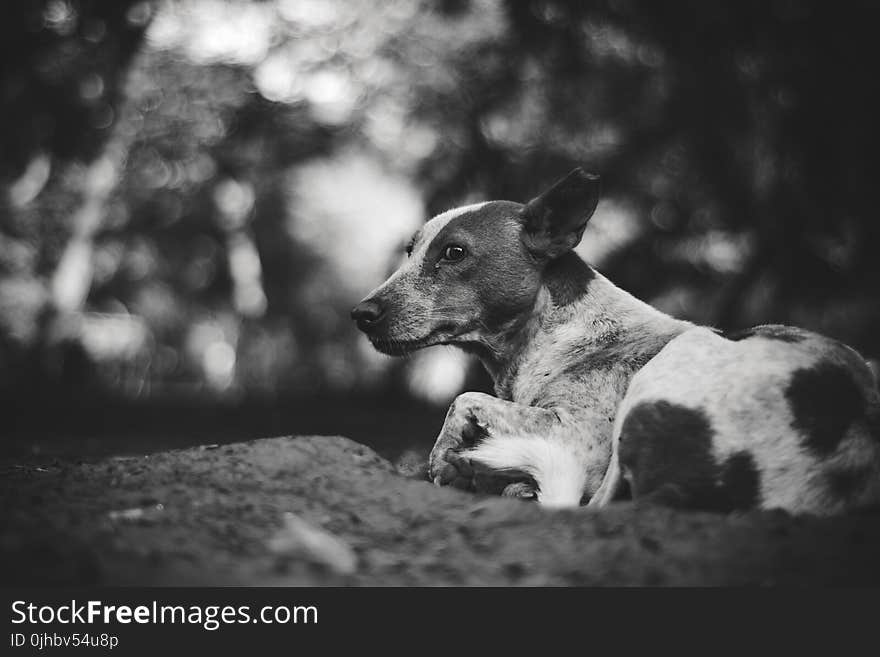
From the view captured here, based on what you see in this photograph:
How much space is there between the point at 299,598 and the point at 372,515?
88cm

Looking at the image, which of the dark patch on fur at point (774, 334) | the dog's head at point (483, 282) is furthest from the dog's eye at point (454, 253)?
the dark patch on fur at point (774, 334)

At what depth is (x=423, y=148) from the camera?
15.9 m

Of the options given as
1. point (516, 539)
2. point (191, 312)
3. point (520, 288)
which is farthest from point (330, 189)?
point (516, 539)

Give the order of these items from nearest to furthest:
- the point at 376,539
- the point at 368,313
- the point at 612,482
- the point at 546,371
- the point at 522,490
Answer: the point at 376,539
the point at 612,482
the point at 522,490
the point at 546,371
the point at 368,313

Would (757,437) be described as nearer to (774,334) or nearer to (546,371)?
(774,334)

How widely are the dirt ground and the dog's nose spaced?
1.14 meters

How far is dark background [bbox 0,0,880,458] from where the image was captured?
33.6 ft

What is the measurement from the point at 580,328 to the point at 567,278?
1.15ft

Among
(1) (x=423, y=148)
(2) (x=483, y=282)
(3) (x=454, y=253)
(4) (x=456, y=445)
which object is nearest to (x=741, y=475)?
(4) (x=456, y=445)

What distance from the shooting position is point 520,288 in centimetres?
429

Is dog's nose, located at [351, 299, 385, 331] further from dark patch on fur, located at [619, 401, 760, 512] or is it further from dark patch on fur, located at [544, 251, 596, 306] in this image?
dark patch on fur, located at [619, 401, 760, 512]

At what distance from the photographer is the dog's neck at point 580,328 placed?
13.2 feet

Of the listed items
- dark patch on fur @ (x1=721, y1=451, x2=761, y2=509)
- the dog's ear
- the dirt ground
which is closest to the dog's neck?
the dog's ear

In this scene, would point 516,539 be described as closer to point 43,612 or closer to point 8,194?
point 43,612
